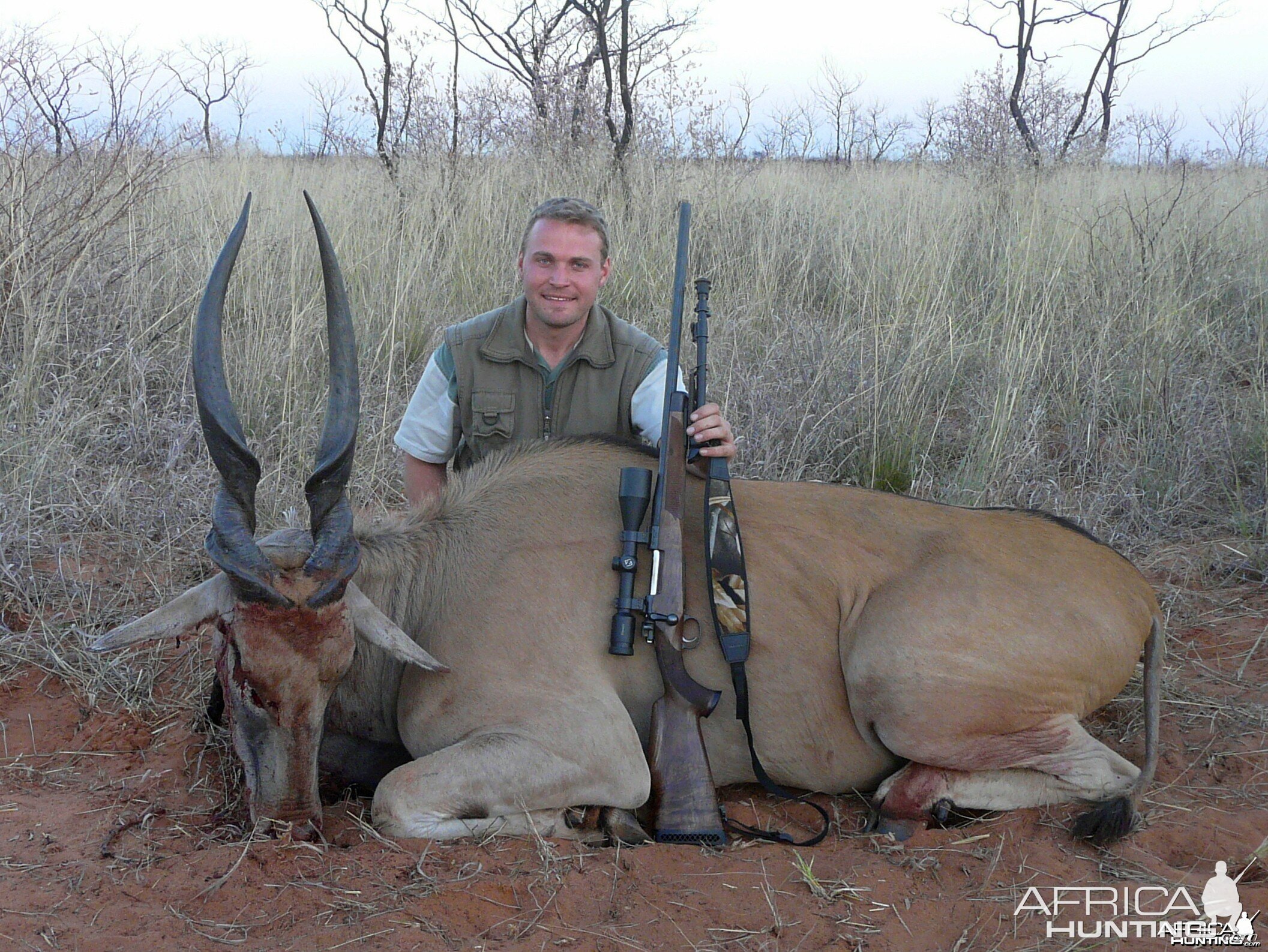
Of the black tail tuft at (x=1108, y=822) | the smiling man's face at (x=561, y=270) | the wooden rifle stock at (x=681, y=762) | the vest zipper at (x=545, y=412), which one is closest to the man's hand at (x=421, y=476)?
the vest zipper at (x=545, y=412)

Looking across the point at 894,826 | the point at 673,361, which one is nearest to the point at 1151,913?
the point at 894,826

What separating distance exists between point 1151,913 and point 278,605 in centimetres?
246

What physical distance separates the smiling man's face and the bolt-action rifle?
0.93 m

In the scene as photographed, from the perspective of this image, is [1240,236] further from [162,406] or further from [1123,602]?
[162,406]

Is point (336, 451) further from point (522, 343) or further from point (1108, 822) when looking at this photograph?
point (1108, 822)

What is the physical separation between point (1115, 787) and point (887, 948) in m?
1.13

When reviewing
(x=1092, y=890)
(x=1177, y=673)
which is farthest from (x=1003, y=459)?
(x=1092, y=890)

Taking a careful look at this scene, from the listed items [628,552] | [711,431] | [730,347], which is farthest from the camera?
[730,347]

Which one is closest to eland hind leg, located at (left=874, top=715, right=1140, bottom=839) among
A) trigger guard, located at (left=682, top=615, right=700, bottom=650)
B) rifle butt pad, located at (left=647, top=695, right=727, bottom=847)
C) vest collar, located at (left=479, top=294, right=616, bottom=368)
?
rifle butt pad, located at (left=647, top=695, right=727, bottom=847)

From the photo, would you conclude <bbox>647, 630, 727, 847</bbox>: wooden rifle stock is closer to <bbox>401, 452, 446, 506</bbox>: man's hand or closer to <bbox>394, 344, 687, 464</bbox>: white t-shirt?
<bbox>394, 344, 687, 464</bbox>: white t-shirt

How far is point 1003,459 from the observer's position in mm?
5668

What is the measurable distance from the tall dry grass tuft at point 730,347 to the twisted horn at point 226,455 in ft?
4.22

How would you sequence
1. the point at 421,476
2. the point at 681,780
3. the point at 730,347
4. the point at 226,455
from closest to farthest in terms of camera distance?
the point at 226,455, the point at 681,780, the point at 421,476, the point at 730,347

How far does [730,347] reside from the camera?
7027mm
